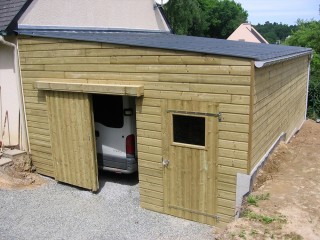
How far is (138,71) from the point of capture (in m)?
7.27

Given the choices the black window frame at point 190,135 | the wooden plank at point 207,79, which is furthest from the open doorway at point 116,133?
the wooden plank at point 207,79

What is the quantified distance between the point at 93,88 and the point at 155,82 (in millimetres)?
1505

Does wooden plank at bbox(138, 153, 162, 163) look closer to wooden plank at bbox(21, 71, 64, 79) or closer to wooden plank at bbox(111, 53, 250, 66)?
wooden plank at bbox(111, 53, 250, 66)

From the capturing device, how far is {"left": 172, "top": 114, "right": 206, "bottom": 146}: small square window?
6.83 metres

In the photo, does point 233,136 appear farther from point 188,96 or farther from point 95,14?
point 95,14

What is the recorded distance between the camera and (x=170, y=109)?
7.01 metres

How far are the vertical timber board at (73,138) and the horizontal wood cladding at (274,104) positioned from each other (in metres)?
3.79

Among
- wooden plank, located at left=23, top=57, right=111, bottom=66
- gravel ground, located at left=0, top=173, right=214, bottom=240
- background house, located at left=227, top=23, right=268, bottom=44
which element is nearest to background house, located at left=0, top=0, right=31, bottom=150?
wooden plank, located at left=23, top=57, right=111, bottom=66

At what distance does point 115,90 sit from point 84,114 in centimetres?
123

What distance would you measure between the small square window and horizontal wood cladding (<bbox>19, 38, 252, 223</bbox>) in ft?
1.23

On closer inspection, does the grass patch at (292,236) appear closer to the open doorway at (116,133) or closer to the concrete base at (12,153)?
the open doorway at (116,133)

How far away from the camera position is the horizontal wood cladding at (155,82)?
6.32 metres

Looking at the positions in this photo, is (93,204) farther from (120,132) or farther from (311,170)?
(311,170)

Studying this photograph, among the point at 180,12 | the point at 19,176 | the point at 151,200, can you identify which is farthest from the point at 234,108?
the point at 180,12
